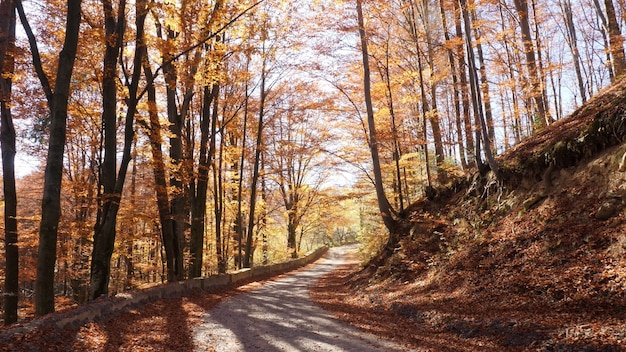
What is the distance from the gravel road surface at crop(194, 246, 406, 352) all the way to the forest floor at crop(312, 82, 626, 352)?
498 mm

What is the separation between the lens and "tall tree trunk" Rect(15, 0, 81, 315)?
7090 millimetres

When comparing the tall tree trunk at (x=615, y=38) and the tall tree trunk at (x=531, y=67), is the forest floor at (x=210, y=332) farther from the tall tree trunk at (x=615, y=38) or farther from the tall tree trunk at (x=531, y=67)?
the tall tree trunk at (x=615, y=38)

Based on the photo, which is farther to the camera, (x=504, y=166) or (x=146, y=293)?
(x=504, y=166)

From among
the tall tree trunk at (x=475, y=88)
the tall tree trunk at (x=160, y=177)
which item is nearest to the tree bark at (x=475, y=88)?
the tall tree trunk at (x=475, y=88)

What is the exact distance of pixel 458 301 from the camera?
22.5 ft

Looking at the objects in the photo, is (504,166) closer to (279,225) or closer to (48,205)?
(48,205)

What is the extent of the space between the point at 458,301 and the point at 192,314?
17.8 feet

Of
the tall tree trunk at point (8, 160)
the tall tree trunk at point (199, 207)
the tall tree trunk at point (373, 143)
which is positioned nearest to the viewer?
the tall tree trunk at point (8, 160)

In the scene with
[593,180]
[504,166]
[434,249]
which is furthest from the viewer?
[434,249]

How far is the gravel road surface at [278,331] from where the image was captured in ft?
18.4

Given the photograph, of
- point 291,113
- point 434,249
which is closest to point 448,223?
point 434,249

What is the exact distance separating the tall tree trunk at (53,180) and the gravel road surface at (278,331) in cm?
311

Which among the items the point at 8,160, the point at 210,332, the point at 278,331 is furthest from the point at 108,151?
the point at 278,331

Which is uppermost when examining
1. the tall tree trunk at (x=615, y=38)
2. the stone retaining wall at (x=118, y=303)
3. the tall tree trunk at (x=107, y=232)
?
the tall tree trunk at (x=615, y=38)
